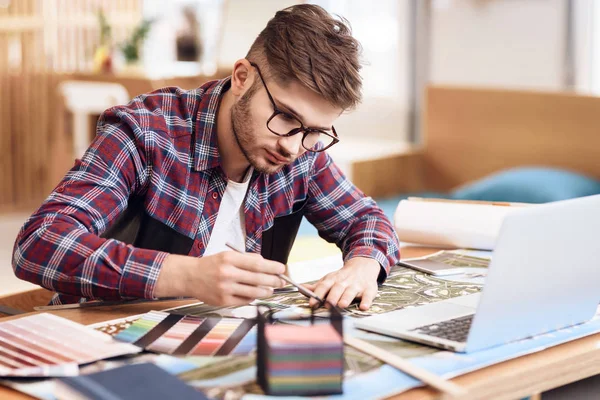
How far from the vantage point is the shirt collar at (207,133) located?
1711mm

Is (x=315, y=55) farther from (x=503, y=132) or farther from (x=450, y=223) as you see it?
(x=503, y=132)

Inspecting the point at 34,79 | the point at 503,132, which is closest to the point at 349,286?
the point at 503,132

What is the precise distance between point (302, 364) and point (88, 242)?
505 mm

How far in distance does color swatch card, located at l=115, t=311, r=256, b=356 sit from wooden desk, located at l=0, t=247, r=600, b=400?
95 millimetres

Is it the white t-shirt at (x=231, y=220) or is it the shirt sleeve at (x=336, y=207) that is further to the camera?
the shirt sleeve at (x=336, y=207)

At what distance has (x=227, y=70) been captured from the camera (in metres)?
5.03

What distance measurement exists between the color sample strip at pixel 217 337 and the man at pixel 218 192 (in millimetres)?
34

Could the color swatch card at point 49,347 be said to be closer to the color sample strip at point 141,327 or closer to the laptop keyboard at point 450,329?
the color sample strip at point 141,327

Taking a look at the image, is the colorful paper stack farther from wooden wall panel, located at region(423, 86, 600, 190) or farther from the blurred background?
the blurred background

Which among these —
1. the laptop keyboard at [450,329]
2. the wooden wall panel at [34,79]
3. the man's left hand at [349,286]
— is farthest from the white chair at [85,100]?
the laptop keyboard at [450,329]

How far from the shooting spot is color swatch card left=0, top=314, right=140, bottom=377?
112cm

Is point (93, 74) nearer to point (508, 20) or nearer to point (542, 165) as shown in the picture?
point (508, 20)

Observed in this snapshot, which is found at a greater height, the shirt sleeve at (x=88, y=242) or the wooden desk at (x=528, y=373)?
the shirt sleeve at (x=88, y=242)

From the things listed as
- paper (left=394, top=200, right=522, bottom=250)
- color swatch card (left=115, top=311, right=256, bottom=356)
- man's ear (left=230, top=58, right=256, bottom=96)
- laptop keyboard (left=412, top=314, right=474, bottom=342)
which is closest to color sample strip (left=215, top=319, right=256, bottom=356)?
color swatch card (left=115, top=311, right=256, bottom=356)
